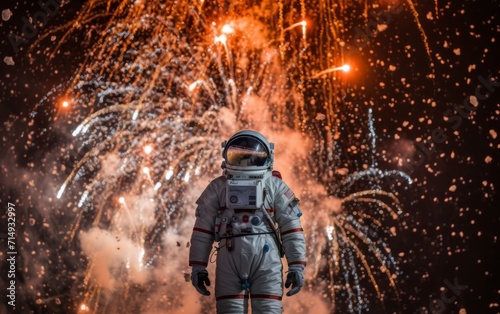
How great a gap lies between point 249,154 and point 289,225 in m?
0.54

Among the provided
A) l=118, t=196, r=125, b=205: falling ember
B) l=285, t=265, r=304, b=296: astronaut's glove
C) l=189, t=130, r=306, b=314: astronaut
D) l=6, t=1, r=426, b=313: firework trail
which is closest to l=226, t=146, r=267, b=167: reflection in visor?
l=189, t=130, r=306, b=314: astronaut

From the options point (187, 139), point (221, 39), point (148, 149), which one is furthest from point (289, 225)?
point (221, 39)

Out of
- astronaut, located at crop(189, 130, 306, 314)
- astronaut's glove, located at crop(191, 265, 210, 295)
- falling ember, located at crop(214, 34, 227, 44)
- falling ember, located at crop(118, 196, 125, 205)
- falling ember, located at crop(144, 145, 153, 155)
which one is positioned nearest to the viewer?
astronaut, located at crop(189, 130, 306, 314)

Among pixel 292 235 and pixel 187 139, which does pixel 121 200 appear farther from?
pixel 292 235

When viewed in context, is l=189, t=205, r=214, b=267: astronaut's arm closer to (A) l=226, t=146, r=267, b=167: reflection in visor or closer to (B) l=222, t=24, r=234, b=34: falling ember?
(A) l=226, t=146, r=267, b=167: reflection in visor

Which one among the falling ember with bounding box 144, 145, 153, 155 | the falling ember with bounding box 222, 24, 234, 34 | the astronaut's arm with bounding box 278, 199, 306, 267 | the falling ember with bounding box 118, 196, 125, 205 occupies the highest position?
the falling ember with bounding box 222, 24, 234, 34

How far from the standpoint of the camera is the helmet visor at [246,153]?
202 inches

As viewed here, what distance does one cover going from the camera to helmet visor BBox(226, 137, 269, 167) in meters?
5.14

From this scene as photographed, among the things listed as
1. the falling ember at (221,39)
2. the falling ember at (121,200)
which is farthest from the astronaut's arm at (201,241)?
the falling ember at (221,39)

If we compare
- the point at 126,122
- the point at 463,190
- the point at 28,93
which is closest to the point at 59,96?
the point at 28,93

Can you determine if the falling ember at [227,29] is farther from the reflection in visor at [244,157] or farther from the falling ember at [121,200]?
the reflection in visor at [244,157]

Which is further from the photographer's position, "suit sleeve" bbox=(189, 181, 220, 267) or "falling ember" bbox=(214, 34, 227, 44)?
"falling ember" bbox=(214, 34, 227, 44)

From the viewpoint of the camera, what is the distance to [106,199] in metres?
8.43

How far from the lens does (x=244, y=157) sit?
203 inches
